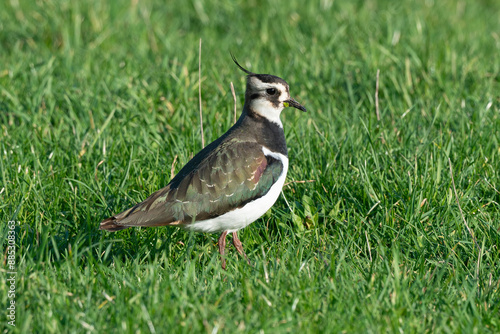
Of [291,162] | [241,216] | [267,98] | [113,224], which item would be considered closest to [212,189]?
[241,216]

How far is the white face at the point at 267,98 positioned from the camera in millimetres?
4742

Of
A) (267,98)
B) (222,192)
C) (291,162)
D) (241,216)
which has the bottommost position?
(291,162)

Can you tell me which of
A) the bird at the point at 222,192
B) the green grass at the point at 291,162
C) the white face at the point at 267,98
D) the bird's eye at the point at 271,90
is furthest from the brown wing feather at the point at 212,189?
the bird's eye at the point at 271,90

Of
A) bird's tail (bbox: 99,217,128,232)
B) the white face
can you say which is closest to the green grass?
bird's tail (bbox: 99,217,128,232)

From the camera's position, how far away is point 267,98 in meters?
4.76

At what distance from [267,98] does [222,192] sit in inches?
32.9

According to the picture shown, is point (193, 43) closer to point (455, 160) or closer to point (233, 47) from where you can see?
point (233, 47)

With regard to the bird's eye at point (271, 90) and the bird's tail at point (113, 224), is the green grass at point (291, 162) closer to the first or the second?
the bird's tail at point (113, 224)

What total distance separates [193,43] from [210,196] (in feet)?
13.3

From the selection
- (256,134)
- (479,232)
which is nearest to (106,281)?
(256,134)

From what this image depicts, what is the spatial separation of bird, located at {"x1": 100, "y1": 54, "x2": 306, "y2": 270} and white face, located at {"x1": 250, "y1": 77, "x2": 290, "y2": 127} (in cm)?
21

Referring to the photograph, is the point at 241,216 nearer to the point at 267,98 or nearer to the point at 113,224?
the point at 113,224

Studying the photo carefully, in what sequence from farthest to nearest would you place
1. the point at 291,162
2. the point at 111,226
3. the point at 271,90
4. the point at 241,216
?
the point at 291,162, the point at 271,90, the point at 241,216, the point at 111,226

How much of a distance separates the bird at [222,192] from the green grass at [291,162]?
0.19 m
